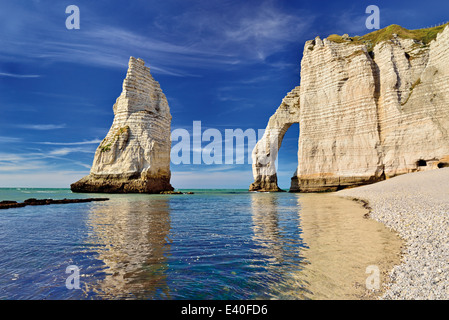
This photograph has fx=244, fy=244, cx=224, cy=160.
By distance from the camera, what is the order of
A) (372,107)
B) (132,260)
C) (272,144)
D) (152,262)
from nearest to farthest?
(152,262) → (132,260) → (372,107) → (272,144)

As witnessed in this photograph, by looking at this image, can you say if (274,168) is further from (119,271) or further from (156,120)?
(119,271)

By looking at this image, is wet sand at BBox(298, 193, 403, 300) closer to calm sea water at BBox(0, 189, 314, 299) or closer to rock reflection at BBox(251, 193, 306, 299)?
rock reflection at BBox(251, 193, 306, 299)

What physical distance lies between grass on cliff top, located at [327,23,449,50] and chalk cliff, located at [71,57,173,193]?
3809 centimetres

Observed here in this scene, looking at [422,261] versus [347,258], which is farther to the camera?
[347,258]

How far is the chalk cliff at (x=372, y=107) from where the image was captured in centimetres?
3048

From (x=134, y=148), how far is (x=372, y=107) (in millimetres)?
41871

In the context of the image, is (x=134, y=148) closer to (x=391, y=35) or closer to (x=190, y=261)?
(x=190, y=261)

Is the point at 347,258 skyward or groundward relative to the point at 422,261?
groundward

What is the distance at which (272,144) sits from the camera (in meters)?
53.8

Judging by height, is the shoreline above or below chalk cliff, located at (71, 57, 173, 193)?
below

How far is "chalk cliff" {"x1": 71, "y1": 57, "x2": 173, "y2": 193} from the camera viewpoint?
1873 inches

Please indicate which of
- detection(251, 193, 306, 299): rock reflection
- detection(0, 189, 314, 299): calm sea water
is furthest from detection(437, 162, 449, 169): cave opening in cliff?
detection(0, 189, 314, 299): calm sea water

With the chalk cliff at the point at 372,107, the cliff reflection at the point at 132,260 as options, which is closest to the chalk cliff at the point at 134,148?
the chalk cliff at the point at 372,107

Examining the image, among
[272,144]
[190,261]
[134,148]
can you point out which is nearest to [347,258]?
[190,261]
